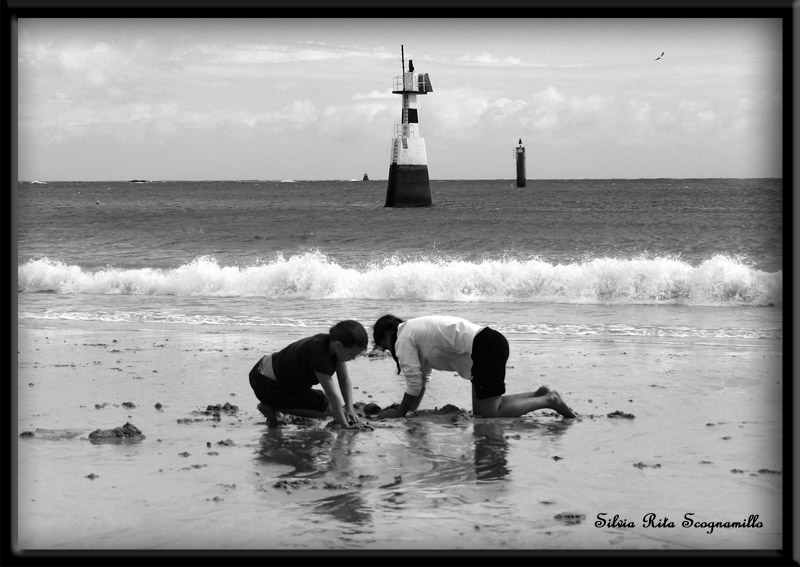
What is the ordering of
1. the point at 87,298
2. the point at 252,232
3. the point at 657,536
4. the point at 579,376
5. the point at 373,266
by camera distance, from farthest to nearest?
1. the point at 252,232
2. the point at 373,266
3. the point at 87,298
4. the point at 579,376
5. the point at 657,536

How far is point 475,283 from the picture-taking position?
Result: 646 inches

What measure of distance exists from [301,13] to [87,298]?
47.5ft

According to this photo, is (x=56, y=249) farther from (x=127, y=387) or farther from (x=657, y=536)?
(x=657, y=536)

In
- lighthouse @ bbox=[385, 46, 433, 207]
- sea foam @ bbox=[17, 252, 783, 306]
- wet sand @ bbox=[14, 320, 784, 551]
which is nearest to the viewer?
wet sand @ bbox=[14, 320, 784, 551]

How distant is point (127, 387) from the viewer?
25.1ft

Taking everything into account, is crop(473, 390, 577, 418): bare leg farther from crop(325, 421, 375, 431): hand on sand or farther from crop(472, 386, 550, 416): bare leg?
crop(325, 421, 375, 431): hand on sand

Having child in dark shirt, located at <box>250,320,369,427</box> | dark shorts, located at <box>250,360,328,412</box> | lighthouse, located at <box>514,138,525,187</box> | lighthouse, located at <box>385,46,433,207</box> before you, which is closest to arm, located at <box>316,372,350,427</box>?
child in dark shirt, located at <box>250,320,369,427</box>

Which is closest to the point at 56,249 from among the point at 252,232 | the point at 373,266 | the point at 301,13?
the point at 252,232

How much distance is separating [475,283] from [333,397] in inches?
425

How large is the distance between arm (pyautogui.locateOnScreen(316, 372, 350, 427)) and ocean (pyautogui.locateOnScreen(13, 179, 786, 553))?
6.1 inches

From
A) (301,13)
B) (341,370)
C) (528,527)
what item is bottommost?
(528,527)

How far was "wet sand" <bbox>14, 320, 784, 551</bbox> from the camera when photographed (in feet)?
12.9

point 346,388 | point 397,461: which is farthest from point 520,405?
point 397,461

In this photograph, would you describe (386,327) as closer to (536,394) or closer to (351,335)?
(351,335)
